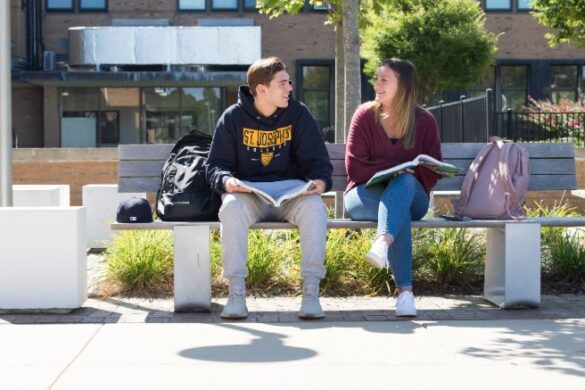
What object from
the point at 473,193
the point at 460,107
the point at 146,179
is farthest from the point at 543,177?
the point at 460,107

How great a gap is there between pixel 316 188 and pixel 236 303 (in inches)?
33.4

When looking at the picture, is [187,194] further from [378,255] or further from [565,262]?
[565,262]

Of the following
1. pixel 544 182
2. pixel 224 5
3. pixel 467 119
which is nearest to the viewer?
pixel 544 182

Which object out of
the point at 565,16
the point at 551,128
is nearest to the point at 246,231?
the point at 565,16

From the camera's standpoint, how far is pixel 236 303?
5793mm

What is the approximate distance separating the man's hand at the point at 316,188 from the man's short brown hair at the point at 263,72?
69 cm

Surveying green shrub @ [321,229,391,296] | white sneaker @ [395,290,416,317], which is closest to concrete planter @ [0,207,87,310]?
green shrub @ [321,229,391,296]

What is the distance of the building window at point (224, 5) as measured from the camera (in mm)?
31703

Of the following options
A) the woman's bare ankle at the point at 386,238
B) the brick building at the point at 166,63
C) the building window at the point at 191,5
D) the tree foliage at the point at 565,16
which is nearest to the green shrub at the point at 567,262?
the woman's bare ankle at the point at 386,238

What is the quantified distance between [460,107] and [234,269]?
11.7m

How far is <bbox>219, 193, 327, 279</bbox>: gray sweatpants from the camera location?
19.0 feet

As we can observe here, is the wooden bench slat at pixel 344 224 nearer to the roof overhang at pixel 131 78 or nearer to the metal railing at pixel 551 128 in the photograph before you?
the metal railing at pixel 551 128

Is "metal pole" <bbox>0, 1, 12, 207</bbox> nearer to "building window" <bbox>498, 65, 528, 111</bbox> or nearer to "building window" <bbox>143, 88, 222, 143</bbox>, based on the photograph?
"building window" <bbox>143, 88, 222, 143</bbox>

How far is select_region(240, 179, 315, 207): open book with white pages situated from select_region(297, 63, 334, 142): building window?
25.0m
